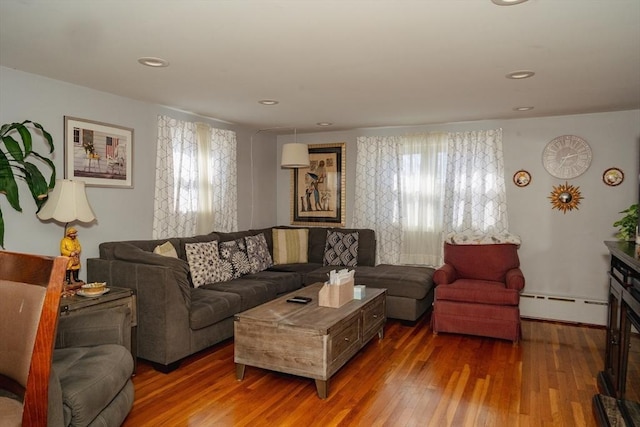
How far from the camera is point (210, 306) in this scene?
3559 millimetres

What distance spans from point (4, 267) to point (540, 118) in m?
5.10

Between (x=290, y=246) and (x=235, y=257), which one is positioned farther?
(x=290, y=246)

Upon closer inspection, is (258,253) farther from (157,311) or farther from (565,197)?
(565,197)

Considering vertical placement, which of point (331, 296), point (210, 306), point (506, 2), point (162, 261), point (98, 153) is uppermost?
point (506, 2)

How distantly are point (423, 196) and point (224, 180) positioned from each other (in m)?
2.48

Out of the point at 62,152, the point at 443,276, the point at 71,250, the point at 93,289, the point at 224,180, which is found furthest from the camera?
the point at 224,180

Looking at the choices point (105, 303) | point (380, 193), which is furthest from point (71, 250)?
point (380, 193)

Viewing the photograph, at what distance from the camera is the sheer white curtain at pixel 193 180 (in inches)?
172

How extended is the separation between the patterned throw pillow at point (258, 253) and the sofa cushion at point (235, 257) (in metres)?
0.07

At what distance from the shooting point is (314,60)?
112 inches

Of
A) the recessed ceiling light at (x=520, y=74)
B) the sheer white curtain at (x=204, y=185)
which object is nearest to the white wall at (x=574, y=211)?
the recessed ceiling light at (x=520, y=74)

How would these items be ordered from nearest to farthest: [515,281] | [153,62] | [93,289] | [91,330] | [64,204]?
[91,330], [153,62], [93,289], [64,204], [515,281]

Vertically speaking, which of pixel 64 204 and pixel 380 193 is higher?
pixel 380 193

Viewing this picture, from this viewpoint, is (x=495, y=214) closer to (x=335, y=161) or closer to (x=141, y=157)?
(x=335, y=161)
